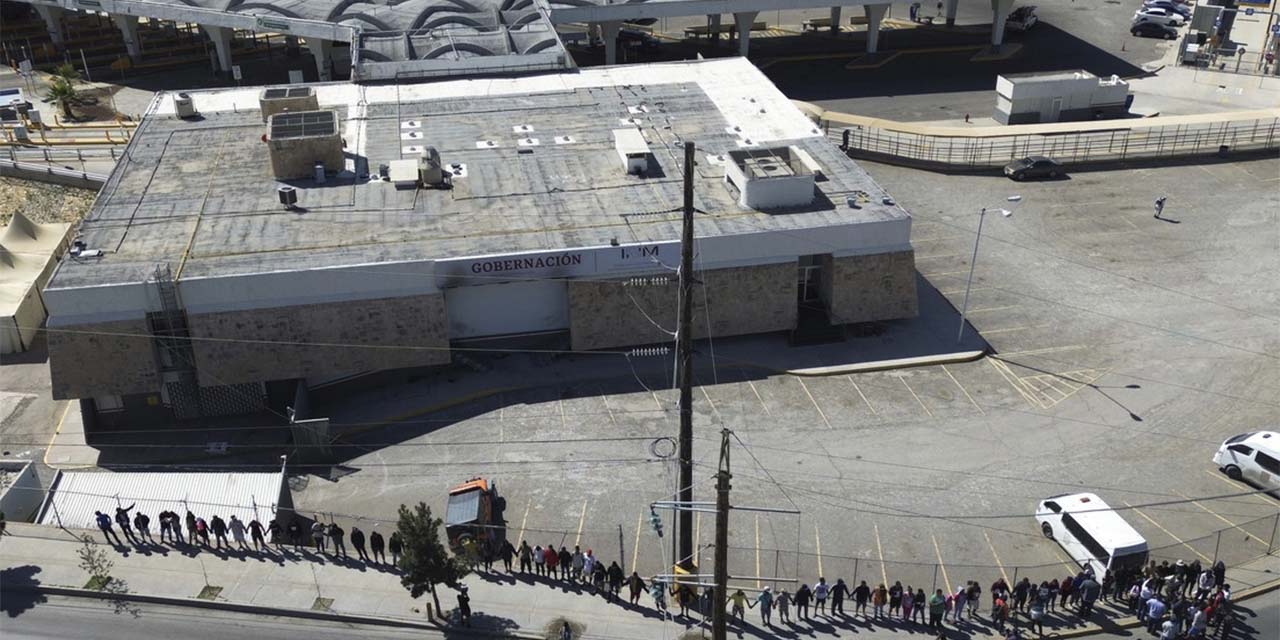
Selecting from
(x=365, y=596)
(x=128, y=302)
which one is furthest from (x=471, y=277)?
(x=365, y=596)

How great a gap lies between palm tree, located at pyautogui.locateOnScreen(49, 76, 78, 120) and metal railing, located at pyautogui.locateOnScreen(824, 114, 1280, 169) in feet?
152

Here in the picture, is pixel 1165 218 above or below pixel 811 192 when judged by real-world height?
below

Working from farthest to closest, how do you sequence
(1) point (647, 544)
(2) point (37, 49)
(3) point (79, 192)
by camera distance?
(2) point (37, 49) < (3) point (79, 192) < (1) point (647, 544)

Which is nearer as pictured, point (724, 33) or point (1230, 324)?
point (1230, 324)

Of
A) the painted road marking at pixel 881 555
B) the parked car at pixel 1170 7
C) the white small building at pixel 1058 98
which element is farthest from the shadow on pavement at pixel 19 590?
the parked car at pixel 1170 7

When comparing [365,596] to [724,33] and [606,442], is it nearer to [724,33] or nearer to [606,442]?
[606,442]

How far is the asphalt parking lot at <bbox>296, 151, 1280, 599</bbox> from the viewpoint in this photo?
34.8 m

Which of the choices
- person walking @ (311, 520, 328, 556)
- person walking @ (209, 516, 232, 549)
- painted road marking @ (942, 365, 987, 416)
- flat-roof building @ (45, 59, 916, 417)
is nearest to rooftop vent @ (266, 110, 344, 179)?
flat-roof building @ (45, 59, 916, 417)

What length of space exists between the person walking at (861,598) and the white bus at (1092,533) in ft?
21.7

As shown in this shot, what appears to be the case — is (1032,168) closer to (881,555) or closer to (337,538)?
(881,555)

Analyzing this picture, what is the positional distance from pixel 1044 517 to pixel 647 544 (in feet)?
39.6

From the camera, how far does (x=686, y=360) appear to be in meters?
26.2

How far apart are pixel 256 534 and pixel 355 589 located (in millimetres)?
3673

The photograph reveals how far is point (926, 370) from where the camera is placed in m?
43.8
